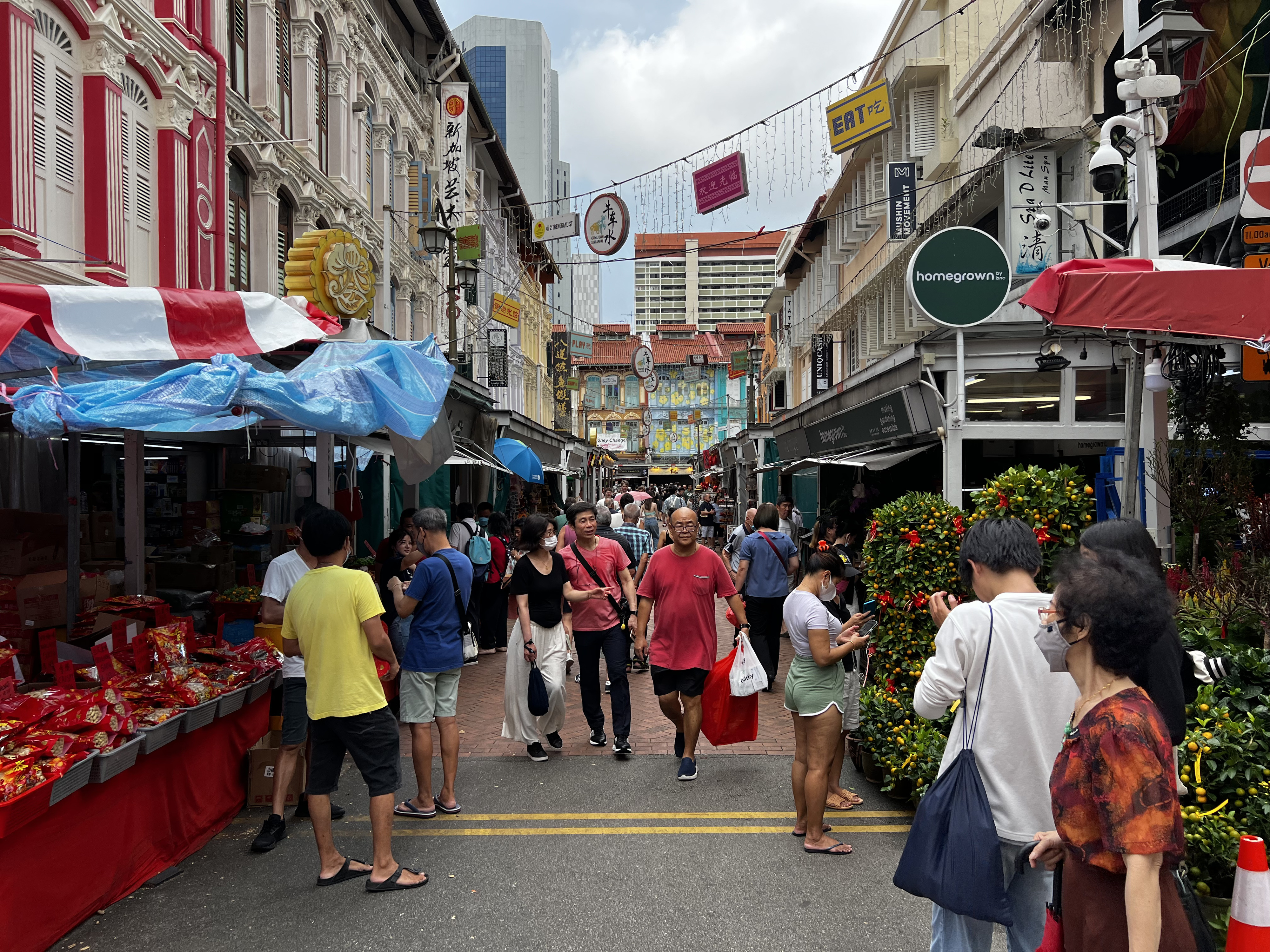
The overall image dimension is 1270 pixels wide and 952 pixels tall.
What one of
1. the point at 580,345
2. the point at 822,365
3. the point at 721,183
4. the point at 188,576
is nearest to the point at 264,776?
the point at 188,576

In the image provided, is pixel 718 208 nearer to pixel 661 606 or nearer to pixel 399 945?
pixel 661 606

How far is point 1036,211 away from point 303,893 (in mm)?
12517

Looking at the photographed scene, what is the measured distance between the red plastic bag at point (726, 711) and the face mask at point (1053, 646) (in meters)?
3.16

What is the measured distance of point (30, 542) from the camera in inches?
284

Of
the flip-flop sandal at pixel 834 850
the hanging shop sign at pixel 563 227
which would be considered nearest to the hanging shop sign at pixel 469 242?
the hanging shop sign at pixel 563 227

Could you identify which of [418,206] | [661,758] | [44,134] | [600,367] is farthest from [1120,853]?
[600,367]

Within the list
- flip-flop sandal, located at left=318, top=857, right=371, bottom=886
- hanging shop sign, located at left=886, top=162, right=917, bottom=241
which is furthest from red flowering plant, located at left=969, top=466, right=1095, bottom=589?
hanging shop sign, located at left=886, top=162, right=917, bottom=241

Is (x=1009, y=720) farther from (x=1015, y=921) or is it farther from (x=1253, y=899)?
(x=1253, y=899)

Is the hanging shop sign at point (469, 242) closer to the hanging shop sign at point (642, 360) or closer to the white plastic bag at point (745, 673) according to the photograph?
the white plastic bag at point (745, 673)

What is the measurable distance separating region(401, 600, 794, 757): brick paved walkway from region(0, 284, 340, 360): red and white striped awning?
3.28 m

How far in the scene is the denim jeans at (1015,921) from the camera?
2.73 meters

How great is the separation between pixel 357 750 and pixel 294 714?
1.08m

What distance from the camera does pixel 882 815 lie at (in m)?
5.11

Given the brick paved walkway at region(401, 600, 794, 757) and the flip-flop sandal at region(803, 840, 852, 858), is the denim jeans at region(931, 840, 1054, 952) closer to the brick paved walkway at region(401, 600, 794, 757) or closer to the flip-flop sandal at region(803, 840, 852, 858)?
the flip-flop sandal at region(803, 840, 852, 858)
